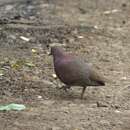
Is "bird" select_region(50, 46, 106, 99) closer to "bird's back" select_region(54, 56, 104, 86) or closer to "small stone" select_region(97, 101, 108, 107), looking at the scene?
"bird's back" select_region(54, 56, 104, 86)

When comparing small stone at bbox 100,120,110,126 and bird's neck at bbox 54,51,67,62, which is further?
bird's neck at bbox 54,51,67,62

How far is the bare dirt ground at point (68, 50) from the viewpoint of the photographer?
276 inches

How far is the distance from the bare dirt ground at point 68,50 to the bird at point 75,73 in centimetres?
20

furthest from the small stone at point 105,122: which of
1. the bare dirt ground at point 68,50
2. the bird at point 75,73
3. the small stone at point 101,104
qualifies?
the bird at point 75,73

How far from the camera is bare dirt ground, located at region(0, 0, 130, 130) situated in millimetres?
7012

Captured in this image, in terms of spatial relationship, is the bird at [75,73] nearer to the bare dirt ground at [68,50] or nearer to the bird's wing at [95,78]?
the bird's wing at [95,78]

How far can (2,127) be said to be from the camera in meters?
6.63

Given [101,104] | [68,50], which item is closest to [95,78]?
[101,104]

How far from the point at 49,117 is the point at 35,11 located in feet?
22.3

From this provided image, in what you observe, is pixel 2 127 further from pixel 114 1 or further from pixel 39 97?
pixel 114 1

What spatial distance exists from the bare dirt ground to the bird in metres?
0.20

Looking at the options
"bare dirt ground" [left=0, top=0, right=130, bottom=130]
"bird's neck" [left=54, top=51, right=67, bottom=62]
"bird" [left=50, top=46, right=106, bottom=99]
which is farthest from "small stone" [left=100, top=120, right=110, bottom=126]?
"bird's neck" [left=54, top=51, right=67, bottom=62]

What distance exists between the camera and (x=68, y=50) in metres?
10.3

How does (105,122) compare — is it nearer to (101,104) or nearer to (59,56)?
(101,104)
